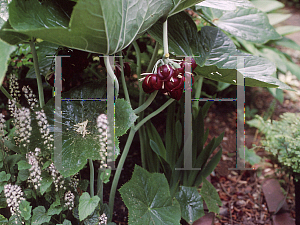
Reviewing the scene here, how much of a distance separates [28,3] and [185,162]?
89cm

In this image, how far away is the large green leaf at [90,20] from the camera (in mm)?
582

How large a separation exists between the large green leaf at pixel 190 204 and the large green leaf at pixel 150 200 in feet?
0.34

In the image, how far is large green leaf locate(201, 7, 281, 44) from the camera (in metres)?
1.25

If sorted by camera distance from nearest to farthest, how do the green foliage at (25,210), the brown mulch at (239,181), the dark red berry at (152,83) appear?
the dark red berry at (152,83), the green foliage at (25,210), the brown mulch at (239,181)

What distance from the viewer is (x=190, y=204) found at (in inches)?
44.6

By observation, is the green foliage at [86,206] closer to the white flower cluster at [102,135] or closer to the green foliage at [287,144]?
the white flower cluster at [102,135]

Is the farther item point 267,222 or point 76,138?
point 267,222

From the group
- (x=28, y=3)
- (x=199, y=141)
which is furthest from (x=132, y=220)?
(x=28, y=3)

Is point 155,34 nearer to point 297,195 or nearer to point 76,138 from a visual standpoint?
point 76,138

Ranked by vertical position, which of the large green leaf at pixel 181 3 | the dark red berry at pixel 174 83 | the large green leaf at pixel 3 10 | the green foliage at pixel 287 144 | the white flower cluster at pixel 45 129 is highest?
the large green leaf at pixel 181 3

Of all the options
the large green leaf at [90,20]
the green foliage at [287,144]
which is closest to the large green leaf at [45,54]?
the large green leaf at [90,20]

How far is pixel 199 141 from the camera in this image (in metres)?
1.25

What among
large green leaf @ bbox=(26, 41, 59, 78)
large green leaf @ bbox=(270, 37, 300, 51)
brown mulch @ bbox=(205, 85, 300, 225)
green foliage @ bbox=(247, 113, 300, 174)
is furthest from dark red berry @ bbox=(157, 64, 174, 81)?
large green leaf @ bbox=(270, 37, 300, 51)

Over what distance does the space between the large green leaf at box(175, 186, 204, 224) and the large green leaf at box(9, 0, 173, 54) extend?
735 mm
